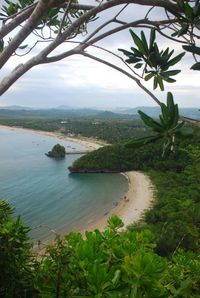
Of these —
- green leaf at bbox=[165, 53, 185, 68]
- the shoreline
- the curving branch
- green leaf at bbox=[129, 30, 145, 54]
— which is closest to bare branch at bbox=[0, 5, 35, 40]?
the curving branch

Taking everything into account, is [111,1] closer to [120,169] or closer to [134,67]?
[134,67]

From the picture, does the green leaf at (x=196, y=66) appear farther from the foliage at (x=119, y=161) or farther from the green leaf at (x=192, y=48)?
the foliage at (x=119, y=161)

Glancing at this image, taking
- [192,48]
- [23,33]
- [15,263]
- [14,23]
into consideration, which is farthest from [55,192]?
[192,48]

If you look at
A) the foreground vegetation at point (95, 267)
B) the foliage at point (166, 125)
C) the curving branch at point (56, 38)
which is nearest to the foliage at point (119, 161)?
the foreground vegetation at point (95, 267)

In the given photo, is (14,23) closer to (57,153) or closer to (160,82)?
(160,82)

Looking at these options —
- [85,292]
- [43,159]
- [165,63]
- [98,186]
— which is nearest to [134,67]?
[165,63]
